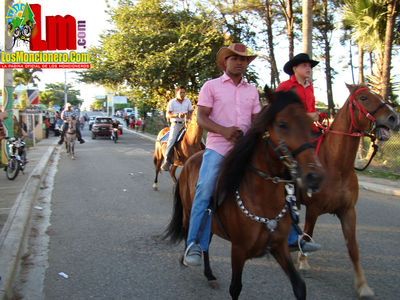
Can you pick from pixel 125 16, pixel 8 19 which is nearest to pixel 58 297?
pixel 8 19

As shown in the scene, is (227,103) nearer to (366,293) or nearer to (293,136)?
(293,136)

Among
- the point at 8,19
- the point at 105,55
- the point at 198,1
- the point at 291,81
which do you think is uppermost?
the point at 198,1

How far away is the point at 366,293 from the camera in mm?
3561

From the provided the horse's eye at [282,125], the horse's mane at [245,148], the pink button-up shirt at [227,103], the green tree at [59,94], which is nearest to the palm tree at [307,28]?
the pink button-up shirt at [227,103]

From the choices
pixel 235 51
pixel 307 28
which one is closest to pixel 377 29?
pixel 307 28

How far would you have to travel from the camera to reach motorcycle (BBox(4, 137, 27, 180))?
1029 cm

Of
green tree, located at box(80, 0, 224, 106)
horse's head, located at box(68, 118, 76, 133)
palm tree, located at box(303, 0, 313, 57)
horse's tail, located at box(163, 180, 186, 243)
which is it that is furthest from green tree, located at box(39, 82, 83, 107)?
horse's tail, located at box(163, 180, 186, 243)

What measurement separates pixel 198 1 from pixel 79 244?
63.7 feet

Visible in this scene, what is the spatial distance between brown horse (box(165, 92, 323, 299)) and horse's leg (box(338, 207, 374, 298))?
1.18m

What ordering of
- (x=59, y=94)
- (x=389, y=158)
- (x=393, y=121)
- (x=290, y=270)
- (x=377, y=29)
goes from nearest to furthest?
(x=290, y=270) → (x=393, y=121) → (x=389, y=158) → (x=377, y=29) → (x=59, y=94)

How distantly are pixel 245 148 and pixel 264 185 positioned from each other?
1.09ft

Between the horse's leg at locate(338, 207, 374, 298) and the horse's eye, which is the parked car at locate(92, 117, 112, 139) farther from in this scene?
the horse's eye

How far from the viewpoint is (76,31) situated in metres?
16.6

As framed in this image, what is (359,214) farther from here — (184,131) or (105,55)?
(105,55)
